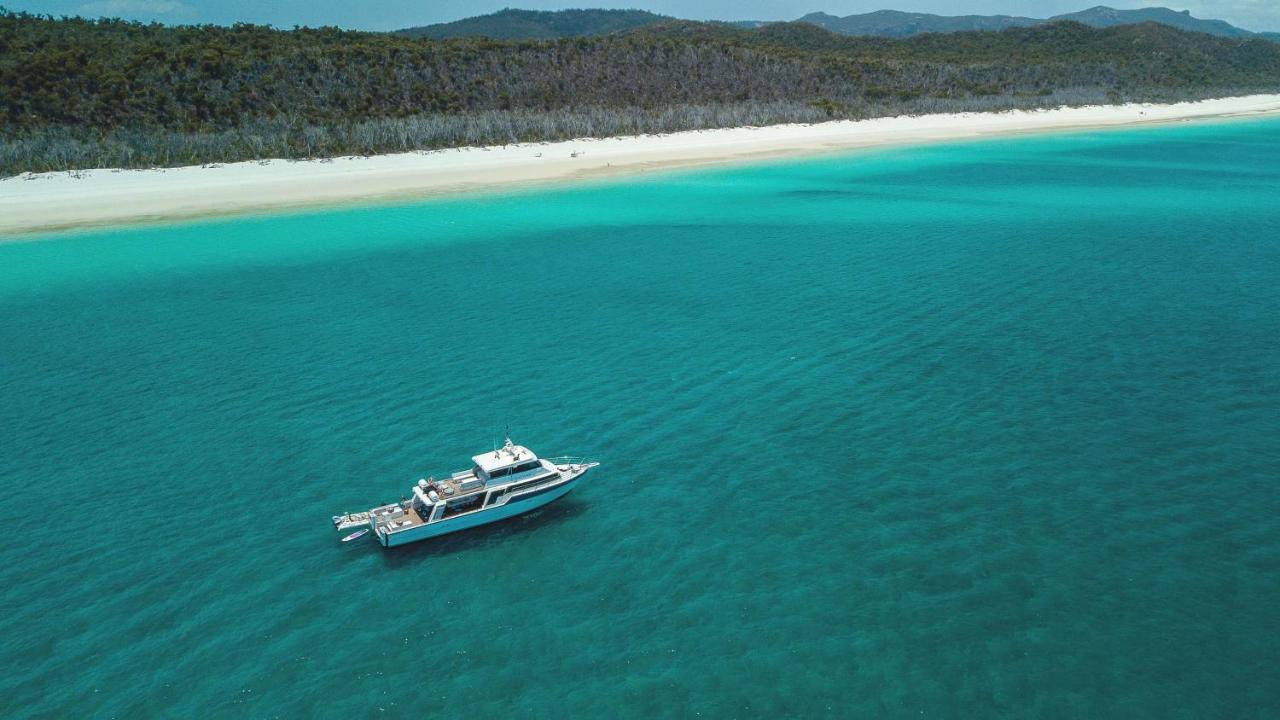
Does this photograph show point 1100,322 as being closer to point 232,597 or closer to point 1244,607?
point 1244,607

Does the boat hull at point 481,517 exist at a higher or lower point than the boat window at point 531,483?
lower

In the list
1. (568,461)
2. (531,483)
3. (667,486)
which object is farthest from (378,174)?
(667,486)

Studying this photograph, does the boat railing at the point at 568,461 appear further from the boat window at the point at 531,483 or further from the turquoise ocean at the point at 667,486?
the boat window at the point at 531,483

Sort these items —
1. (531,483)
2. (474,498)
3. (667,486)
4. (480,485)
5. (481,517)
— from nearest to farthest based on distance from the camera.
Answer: (481,517)
(474,498)
(480,485)
(531,483)
(667,486)

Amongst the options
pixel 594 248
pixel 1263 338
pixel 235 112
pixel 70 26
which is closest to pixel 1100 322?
pixel 1263 338

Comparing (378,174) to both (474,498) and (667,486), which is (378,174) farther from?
(667,486)

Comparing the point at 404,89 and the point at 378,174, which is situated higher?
the point at 404,89

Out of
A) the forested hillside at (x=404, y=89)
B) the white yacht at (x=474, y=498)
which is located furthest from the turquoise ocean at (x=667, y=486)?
the forested hillside at (x=404, y=89)
